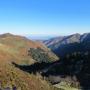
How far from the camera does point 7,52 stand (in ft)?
581

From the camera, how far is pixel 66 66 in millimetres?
103250

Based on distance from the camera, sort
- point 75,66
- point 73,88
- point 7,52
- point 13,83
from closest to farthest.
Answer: point 13,83 → point 73,88 → point 75,66 → point 7,52

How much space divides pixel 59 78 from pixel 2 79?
3354cm

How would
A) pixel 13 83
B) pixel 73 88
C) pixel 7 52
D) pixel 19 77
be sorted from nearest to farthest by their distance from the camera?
1. pixel 13 83
2. pixel 19 77
3. pixel 73 88
4. pixel 7 52

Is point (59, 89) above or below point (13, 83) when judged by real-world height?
below

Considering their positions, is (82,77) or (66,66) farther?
(66,66)

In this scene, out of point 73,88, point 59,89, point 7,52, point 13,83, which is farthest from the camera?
point 7,52

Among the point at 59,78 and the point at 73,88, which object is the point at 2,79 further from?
the point at 59,78

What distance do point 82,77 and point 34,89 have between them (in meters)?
34.2

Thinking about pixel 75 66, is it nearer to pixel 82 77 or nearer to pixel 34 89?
pixel 82 77

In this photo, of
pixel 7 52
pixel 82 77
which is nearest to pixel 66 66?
pixel 82 77

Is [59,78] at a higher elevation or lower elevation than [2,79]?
lower

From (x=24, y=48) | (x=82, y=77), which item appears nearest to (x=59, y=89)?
Answer: (x=82, y=77)

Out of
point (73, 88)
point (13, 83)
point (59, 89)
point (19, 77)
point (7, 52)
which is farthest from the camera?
point (7, 52)
